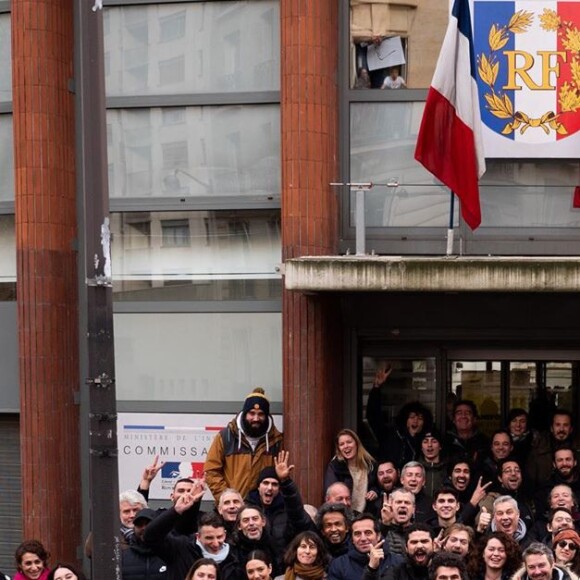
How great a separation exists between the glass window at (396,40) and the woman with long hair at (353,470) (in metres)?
3.83

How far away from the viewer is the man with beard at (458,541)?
377 inches

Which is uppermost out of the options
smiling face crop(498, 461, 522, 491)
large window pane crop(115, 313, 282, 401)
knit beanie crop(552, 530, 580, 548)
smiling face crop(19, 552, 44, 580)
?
large window pane crop(115, 313, 282, 401)

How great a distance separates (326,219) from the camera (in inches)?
506

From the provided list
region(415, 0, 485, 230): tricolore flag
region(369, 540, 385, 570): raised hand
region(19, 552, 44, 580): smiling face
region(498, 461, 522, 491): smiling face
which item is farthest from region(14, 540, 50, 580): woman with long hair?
region(415, 0, 485, 230): tricolore flag

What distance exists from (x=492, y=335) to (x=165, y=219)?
368 cm

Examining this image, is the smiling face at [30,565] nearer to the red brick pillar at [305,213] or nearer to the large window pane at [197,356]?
the red brick pillar at [305,213]

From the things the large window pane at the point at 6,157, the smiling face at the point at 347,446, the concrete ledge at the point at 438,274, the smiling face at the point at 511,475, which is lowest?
the smiling face at the point at 511,475

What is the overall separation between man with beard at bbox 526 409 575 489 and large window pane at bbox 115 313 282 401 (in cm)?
271

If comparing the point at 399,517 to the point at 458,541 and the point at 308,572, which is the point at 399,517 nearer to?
the point at 458,541

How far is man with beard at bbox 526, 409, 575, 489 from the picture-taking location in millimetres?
12031

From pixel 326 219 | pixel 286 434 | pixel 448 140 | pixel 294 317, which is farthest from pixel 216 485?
pixel 448 140

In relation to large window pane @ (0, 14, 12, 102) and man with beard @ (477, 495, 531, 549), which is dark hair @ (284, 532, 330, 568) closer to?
man with beard @ (477, 495, 531, 549)

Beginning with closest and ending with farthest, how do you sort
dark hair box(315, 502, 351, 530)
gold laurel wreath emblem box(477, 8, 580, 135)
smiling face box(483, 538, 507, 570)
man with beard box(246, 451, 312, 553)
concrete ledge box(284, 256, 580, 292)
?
smiling face box(483, 538, 507, 570) → dark hair box(315, 502, 351, 530) → man with beard box(246, 451, 312, 553) → concrete ledge box(284, 256, 580, 292) → gold laurel wreath emblem box(477, 8, 580, 135)

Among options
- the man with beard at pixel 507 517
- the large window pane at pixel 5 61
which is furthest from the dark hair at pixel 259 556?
the large window pane at pixel 5 61
